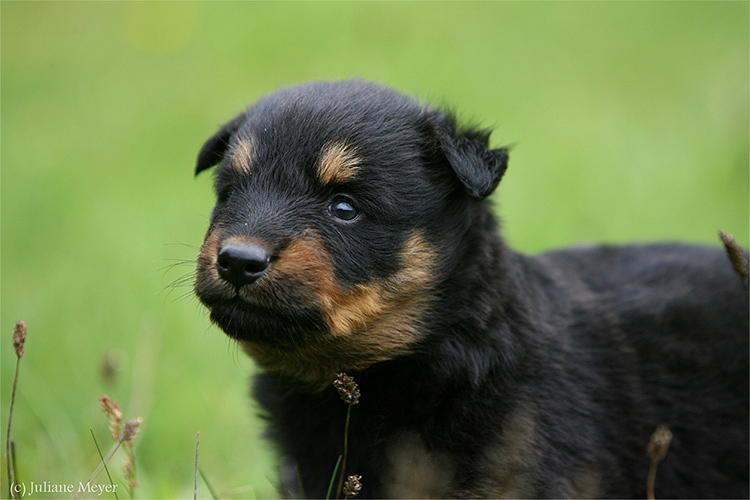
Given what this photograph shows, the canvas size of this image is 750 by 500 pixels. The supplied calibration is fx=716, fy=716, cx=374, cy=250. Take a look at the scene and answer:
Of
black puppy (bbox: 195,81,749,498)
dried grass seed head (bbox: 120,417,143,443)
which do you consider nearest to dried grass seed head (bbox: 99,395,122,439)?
dried grass seed head (bbox: 120,417,143,443)

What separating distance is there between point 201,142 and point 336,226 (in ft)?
23.9

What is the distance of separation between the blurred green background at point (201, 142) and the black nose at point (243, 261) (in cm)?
163

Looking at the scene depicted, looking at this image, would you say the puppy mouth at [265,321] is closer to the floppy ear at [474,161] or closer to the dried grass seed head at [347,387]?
the dried grass seed head at [347,387]

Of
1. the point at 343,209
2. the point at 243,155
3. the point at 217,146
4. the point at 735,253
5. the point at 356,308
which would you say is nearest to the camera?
the point at 735,253

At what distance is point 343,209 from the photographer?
140 inches

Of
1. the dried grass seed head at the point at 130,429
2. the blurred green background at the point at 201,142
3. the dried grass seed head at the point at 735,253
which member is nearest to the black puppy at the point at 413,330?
the dried grass seed head at the point at 130,429

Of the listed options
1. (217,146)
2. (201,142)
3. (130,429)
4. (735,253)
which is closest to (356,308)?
(130,429)

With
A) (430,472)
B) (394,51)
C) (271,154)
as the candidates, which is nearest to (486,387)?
(430,472)

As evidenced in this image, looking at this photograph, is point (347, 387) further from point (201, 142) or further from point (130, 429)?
point (201, 142)

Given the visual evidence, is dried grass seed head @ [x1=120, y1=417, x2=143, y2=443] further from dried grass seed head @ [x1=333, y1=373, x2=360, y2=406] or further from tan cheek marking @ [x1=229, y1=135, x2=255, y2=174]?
tan cheek marking @ [x1=229, y1=135, x2=255, y2=174]

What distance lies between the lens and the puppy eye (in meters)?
3.55

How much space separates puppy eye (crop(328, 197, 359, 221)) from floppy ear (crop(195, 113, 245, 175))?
1.01 m

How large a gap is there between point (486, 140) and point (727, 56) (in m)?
8.81

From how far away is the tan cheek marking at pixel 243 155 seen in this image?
367 cm
